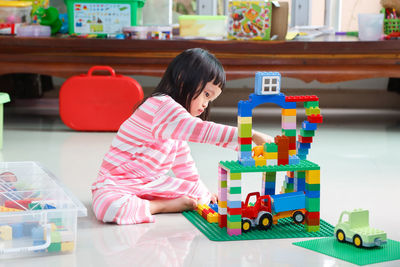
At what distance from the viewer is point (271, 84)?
1493 millimetres

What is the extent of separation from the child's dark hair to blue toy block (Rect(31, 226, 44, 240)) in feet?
1.67

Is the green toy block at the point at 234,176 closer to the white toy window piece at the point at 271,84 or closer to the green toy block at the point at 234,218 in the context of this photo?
the green toy block at the point at 234,218

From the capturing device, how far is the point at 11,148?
8.79 ft

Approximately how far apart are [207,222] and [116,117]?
1.54 m

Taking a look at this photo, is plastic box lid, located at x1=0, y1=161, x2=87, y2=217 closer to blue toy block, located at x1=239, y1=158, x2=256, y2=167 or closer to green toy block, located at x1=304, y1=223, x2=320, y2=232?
blue toy block, located at x1=239, y1=158, x2=256, y2=167

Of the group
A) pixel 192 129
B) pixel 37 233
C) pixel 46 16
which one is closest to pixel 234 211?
pixel 192 129

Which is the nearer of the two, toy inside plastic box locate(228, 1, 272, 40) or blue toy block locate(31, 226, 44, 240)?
blue toy block locate(31, 226, 44, 240)

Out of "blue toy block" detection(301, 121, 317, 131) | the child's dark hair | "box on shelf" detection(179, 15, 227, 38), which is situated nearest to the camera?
"blue toy block" detection(301, 121, 317, 131)

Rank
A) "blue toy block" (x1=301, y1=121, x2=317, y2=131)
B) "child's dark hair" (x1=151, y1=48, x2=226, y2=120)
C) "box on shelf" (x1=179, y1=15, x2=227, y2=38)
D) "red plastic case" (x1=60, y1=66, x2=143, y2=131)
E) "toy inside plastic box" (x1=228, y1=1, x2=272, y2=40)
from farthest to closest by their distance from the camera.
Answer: "box on shelf" (x1=179, y1=15, x2=227, y2=38) < "toy inside plastic box" (x1=228, y1=1, x2=272, y2=40) < "red plastic case" (x1=60, y1=66, x2=143, y2=131) < "child's dark hair" (x1=151, y1=48, x2=226, y2=120) < "blue toy block" (x1=301, y1=121, x2=317, y2=131)

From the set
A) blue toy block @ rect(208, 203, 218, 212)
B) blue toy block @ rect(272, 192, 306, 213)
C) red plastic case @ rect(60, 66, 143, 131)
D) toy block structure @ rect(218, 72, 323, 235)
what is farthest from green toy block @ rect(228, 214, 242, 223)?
red plastic case @ rect(60, 66, 143, 131)

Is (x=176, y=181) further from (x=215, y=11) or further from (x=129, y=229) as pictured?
(x=215, y=11)

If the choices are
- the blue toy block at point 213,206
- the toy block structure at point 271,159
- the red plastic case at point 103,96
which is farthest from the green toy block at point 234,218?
the red plastic case at point 103,96

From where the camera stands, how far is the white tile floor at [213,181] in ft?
4.56

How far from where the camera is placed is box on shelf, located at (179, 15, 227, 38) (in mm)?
3383
